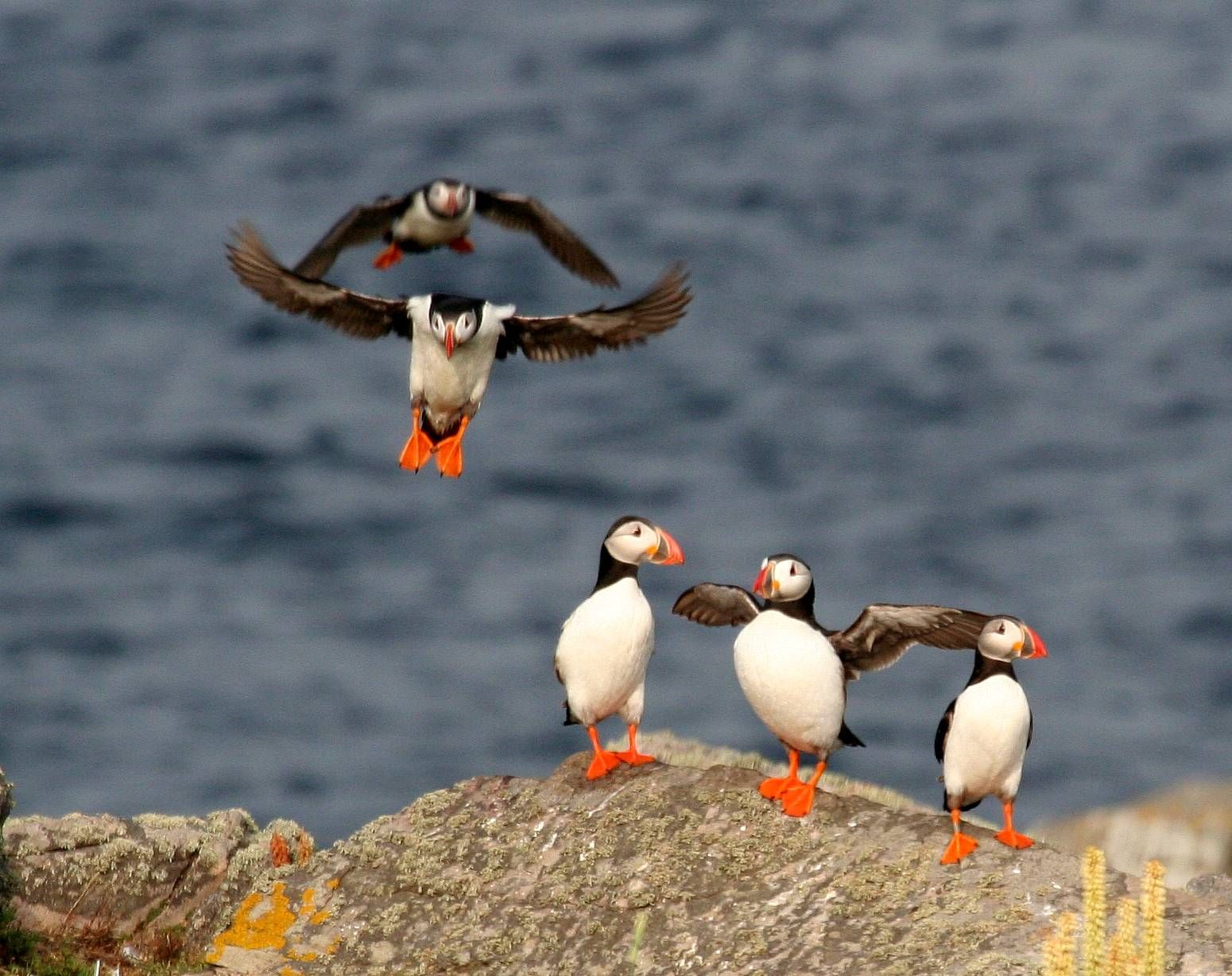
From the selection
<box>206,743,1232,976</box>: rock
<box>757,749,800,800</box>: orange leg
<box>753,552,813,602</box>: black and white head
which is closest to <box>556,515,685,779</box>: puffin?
<box>206,743,1232,976</box>: rock

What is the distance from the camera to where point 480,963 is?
838cm

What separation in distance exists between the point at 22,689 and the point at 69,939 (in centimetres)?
3243

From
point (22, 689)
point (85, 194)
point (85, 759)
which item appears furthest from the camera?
point (85, 194)

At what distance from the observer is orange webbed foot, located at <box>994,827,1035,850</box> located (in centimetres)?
832

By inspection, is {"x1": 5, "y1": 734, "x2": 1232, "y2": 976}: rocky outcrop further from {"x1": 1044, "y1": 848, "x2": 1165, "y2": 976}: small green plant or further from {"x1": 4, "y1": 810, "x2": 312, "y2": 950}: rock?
{"x1": 1044, "y1": 848, "x2": 1165, "y2": 976}: small green plant

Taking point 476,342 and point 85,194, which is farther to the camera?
point 85,194

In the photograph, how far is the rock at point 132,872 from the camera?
29.1 ft

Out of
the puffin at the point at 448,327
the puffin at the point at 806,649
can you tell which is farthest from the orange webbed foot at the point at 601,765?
the puffin at the point at 448,327

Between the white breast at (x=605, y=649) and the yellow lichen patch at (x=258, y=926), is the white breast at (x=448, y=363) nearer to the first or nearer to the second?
the white breast at (x=605, y=649)

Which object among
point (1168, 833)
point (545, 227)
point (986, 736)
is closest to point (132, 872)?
point (986, 736)

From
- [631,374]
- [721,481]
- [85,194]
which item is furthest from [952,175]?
[85,194]

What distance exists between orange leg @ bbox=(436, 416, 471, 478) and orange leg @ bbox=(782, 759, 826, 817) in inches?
135

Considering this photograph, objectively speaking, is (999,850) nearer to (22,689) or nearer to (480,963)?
(480,963)

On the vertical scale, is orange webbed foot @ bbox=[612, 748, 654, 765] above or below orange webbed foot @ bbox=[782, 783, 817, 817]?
above
